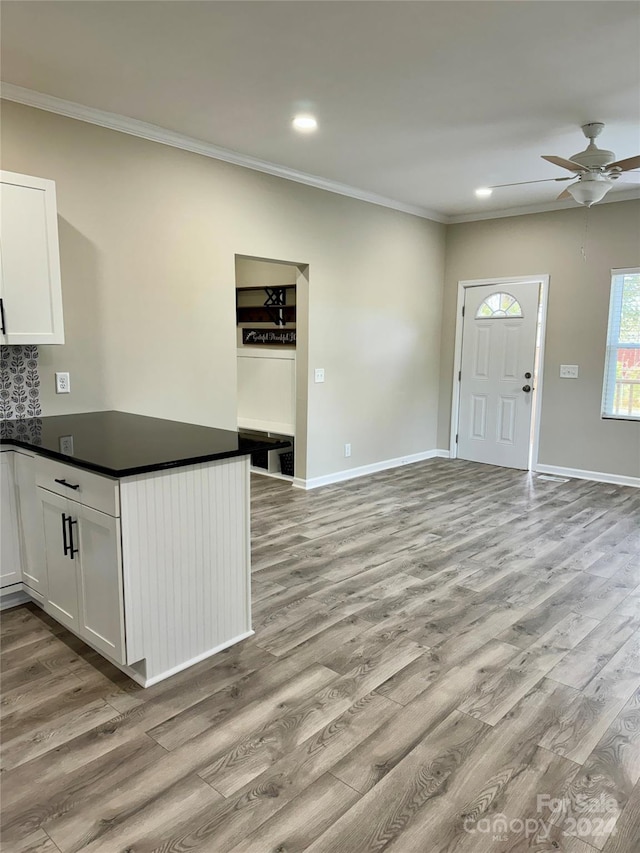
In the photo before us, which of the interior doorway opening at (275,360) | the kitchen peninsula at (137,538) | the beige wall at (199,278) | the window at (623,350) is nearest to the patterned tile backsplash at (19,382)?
the beige wall at (199,278)

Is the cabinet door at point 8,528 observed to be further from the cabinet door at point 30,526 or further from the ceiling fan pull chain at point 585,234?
the ceiling fan pull chain at point 585,234

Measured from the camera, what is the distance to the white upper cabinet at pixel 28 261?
284 cm

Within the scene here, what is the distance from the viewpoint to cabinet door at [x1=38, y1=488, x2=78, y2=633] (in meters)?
2.47

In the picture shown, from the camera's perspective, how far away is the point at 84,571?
2.39 meters

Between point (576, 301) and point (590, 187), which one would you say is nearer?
point (590, 187)

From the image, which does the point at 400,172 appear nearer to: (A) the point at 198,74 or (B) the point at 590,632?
(A) the point at 198,74

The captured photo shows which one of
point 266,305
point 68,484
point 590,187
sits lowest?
point 68,484

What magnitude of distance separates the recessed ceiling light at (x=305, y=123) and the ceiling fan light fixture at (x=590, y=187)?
1.83m

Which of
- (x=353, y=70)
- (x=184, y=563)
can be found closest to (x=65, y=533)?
(x=184, y=563)

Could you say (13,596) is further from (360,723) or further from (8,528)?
(360,723)

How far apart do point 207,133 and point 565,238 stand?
3790mm

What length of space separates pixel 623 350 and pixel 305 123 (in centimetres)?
382

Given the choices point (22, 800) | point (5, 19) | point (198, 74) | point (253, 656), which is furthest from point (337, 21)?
point (22, 800)

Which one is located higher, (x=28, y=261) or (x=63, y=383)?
(x=28, y=261)
